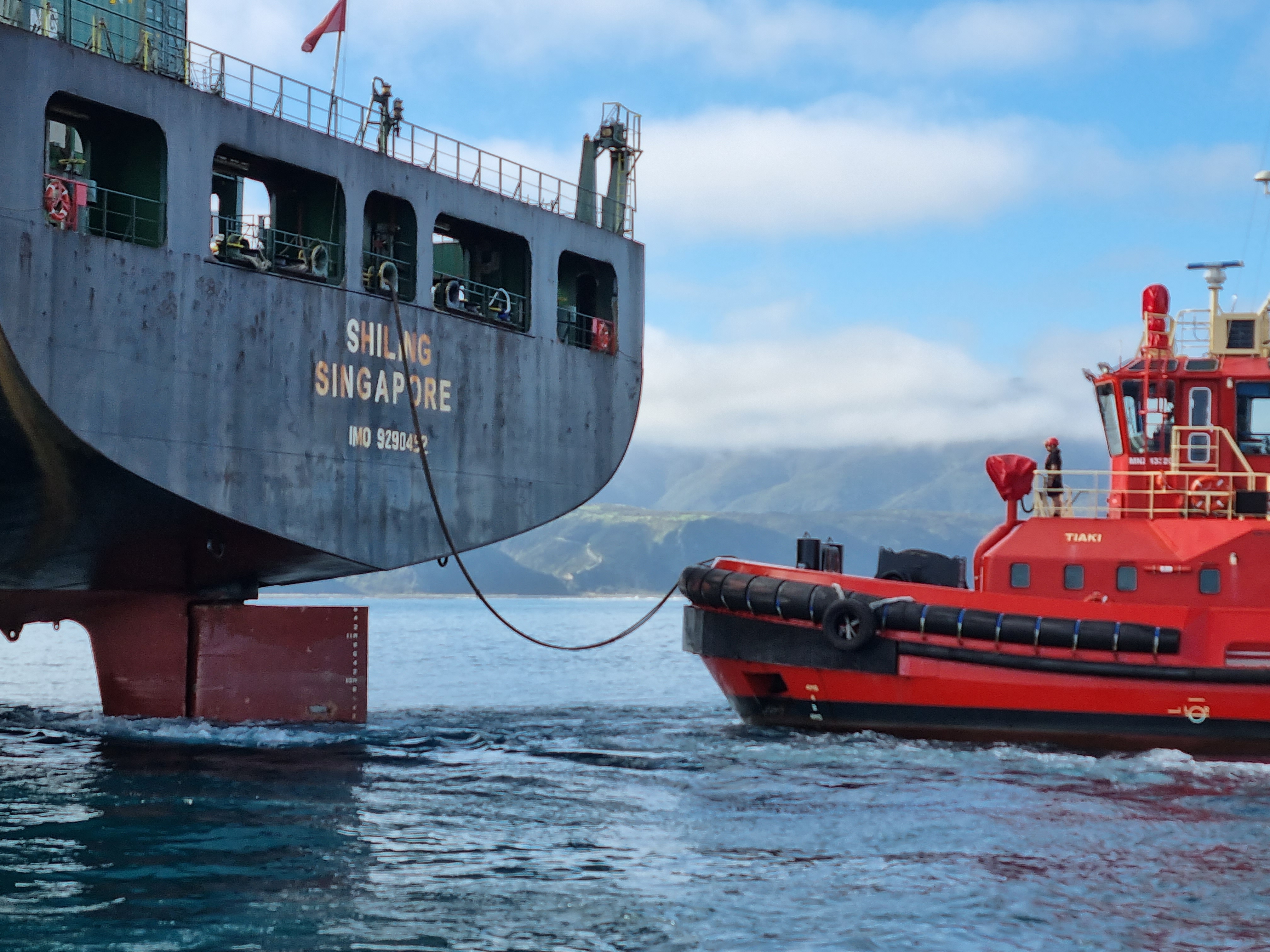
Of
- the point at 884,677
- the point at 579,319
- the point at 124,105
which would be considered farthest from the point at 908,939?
the point at 579,319

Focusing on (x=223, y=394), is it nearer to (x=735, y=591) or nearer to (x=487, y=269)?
(x=487, y=269)

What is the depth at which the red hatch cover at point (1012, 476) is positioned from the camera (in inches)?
659

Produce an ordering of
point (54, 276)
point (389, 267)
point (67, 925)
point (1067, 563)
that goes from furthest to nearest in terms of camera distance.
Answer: point (1067, 563)
point (389, 267)
point (54, 276)
point (67, 925)

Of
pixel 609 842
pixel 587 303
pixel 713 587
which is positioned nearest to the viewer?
pixel 609 842

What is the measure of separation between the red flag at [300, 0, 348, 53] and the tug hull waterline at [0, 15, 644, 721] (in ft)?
3.43

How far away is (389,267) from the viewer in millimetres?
15062

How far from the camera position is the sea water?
334 inches

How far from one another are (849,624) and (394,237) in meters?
6.88

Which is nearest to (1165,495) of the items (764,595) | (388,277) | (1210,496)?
(1210,496)

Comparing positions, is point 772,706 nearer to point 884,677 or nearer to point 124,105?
point 884,677

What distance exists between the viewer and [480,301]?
17375 mm

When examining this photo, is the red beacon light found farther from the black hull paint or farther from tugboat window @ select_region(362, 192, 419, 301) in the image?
tugboat window @ select_region(362, 192, 419, 301)

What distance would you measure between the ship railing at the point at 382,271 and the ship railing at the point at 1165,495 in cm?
767

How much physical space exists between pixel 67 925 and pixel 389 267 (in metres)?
8.45
